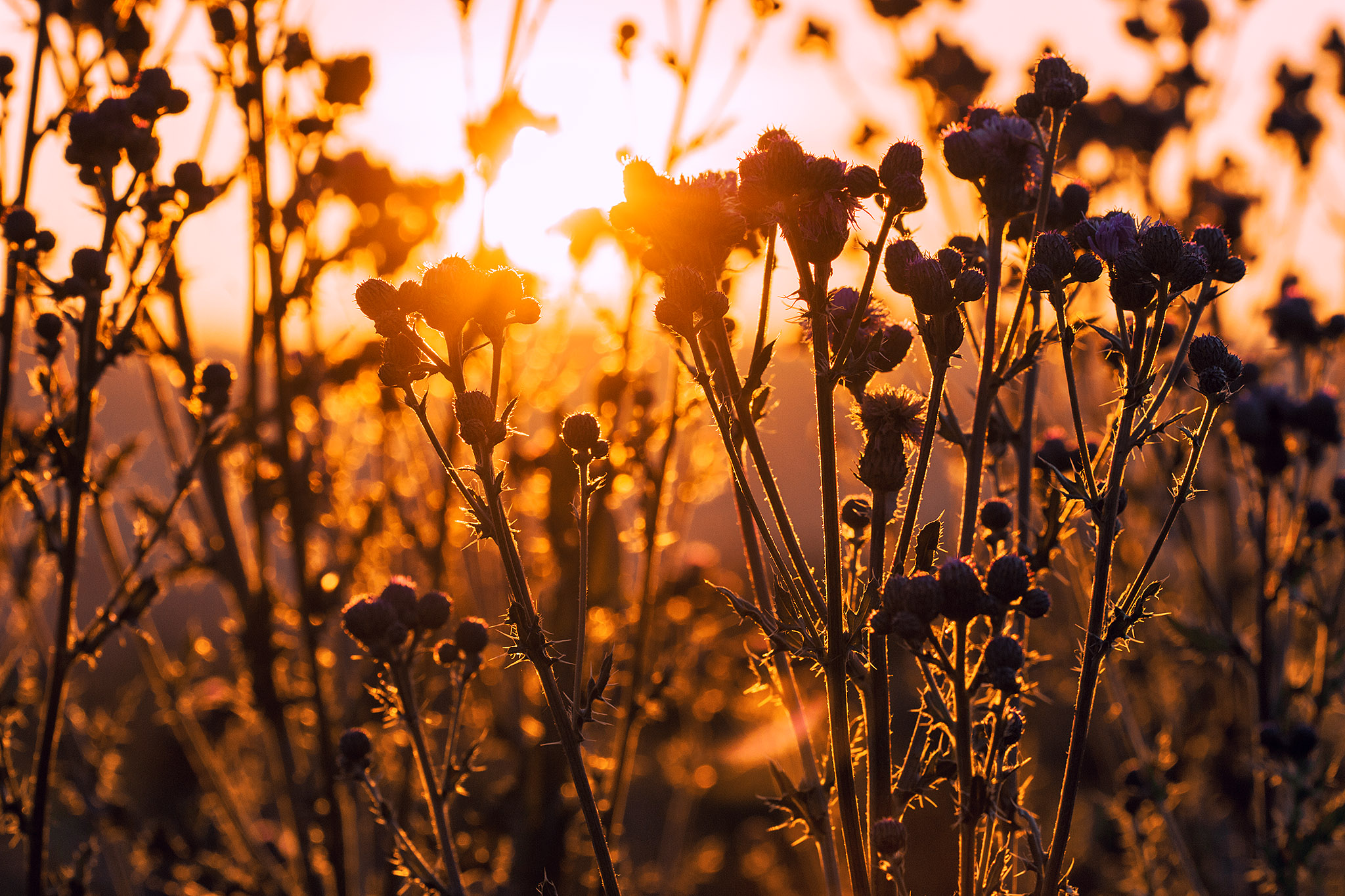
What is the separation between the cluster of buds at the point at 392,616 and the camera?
1.93 m

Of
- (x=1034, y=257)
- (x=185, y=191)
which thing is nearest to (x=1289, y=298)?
(x=1034, y=257)

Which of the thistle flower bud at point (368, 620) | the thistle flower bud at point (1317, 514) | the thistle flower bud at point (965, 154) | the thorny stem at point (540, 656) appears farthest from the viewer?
the thistle flower bud at point (1317, 514)

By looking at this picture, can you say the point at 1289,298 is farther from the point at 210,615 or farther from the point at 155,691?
the point at 210,615

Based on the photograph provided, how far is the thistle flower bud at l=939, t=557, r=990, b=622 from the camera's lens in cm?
150

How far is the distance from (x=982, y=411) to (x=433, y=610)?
118 cm

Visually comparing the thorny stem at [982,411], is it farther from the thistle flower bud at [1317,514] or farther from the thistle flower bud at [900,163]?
the thistle flower bud at [1317,514]

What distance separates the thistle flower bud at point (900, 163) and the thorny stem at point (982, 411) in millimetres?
243

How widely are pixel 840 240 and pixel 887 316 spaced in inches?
13.6

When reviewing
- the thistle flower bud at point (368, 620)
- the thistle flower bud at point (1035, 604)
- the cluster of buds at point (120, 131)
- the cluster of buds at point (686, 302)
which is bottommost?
the thistle flower bud at point (368, 620)

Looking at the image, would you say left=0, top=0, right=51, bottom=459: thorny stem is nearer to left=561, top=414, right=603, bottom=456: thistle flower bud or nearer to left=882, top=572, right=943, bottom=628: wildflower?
left=561, top=414, right=603, bottom=456: thistle flower bud

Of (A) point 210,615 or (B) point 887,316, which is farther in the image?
(A) point 210,615

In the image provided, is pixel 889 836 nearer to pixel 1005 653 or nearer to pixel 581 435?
pixel 1005 653

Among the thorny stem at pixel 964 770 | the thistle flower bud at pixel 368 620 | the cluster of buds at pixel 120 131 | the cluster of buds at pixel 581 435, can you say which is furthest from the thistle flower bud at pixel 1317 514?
Result: the cluster of buds at pixel 120 131

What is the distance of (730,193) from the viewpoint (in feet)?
5.57
